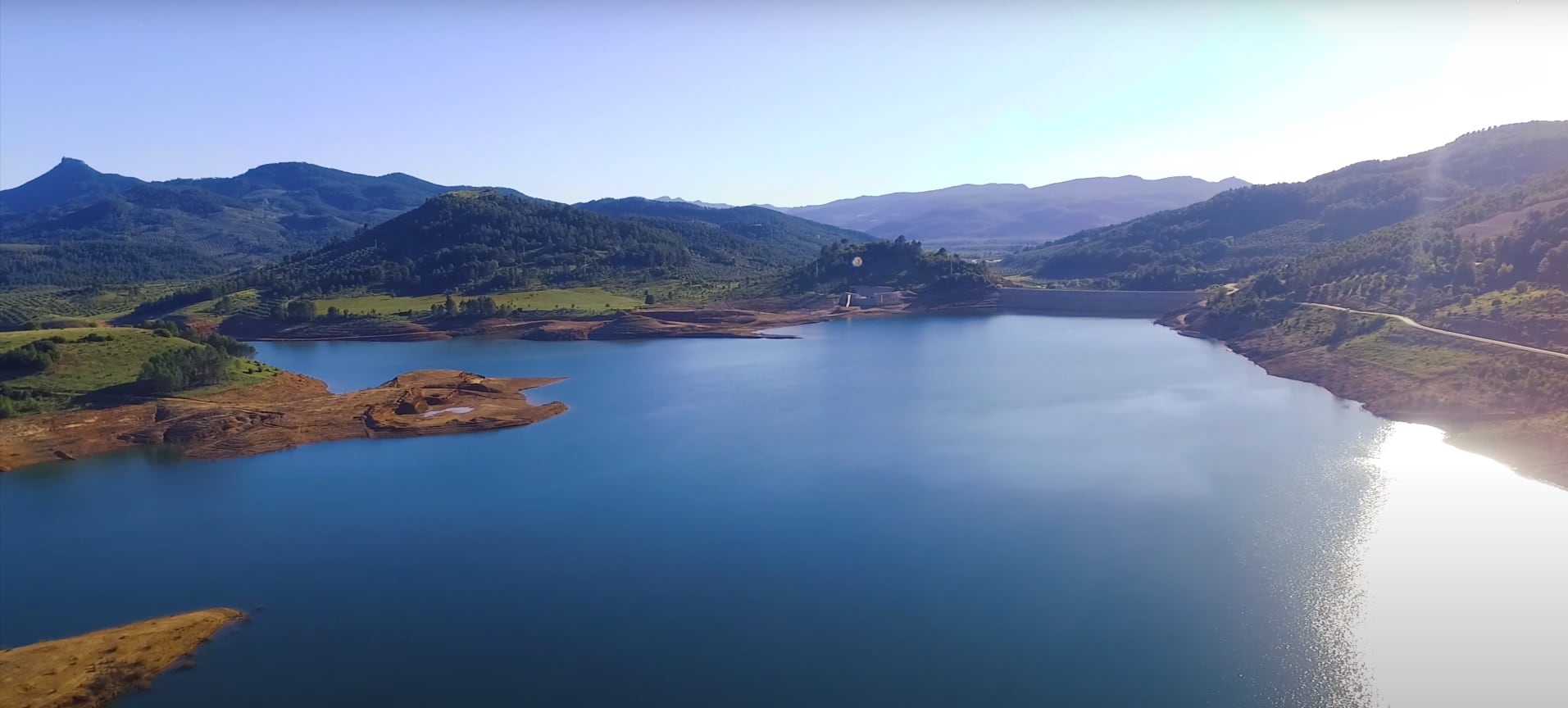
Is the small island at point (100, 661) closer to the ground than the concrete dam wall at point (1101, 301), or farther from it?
closer to the ground

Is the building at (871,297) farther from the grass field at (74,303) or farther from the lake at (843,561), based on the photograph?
the grass field at (74,303)

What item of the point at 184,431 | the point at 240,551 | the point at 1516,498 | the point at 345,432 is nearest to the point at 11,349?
the point at 184,431

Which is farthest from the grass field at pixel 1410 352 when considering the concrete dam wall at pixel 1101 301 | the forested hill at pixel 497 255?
the forested hill at pixel 497 255

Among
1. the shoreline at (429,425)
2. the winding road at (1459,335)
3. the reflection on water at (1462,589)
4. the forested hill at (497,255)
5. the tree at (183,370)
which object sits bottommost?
the reflection on water at (1462,589)

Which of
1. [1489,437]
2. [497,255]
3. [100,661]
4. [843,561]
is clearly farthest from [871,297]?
[100,661]

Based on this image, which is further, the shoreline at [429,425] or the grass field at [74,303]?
the grass field at [74,303]

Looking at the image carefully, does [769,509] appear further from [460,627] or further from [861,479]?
[460,627]
